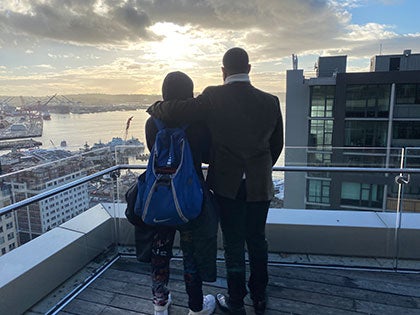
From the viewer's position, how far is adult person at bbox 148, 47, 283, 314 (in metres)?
1.55

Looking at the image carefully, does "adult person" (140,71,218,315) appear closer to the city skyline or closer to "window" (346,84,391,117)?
the city skyline

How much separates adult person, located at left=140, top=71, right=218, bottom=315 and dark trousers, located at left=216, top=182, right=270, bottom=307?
4.6 inches

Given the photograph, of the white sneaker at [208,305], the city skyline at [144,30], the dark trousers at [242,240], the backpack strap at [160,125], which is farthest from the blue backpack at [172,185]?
the white sneaker at [208,305]

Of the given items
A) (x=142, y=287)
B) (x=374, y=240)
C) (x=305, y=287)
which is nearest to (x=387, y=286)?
(x=374, y=240)

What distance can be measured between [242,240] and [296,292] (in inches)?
29.2

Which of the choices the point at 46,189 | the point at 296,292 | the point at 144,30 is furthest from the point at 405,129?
the point at 46,189

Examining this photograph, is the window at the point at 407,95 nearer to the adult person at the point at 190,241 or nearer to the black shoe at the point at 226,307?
the black shoe at the point at 226,307

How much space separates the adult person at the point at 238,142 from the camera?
5.09 feet

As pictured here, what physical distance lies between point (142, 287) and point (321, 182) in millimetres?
2254

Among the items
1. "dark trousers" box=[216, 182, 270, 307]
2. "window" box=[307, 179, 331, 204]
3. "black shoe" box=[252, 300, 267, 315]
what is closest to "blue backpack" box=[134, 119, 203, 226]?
"dark trousers" box=[216, 182, 270, 307]

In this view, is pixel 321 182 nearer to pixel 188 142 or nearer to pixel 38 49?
pixel 188 142

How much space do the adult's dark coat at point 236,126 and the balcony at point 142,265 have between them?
0.92 meters

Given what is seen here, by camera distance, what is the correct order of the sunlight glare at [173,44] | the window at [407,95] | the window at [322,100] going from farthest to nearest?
the window at [322,100]
the window at [407,95]
the sunlight glare at [173,44]

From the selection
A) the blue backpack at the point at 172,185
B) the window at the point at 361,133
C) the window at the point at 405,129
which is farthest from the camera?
the window at the point at 361,133
